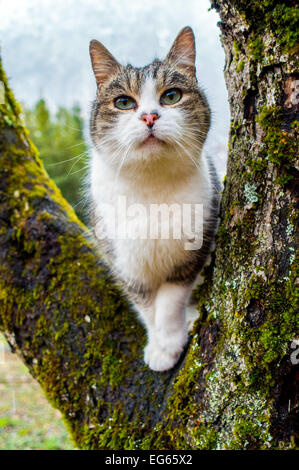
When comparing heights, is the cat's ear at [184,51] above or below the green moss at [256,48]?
above

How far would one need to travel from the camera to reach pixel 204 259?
5.64ft

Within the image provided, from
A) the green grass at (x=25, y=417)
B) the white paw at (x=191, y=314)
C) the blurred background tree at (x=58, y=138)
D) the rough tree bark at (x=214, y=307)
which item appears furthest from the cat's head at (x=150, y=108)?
the blurred background tree at (x=58, y=138)

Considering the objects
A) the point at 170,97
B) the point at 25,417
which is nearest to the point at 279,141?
the point at 170,97

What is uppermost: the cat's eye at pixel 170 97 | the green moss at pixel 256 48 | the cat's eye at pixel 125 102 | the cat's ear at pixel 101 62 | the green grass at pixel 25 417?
the cat's ear at pixel 101 62

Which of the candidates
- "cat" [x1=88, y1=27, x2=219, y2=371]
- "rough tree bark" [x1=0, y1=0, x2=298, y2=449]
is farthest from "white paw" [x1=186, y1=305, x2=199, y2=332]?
"rough tree bark" [x1=0, y1=0, x2=298, y2=449]

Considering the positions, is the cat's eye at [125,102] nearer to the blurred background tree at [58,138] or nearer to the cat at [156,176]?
the cat at [156,176]

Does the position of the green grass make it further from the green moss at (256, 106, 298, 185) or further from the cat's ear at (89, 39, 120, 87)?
the green moss at (256, 106, 298, 185)

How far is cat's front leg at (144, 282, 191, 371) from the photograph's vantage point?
1.58m

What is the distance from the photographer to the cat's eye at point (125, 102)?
1664 millimetres

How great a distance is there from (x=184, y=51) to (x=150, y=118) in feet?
1.63

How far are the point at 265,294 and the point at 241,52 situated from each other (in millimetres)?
719

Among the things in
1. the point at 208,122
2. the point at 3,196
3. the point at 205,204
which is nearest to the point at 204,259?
the point at 205,204

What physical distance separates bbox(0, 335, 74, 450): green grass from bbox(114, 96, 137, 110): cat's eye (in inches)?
63.0
